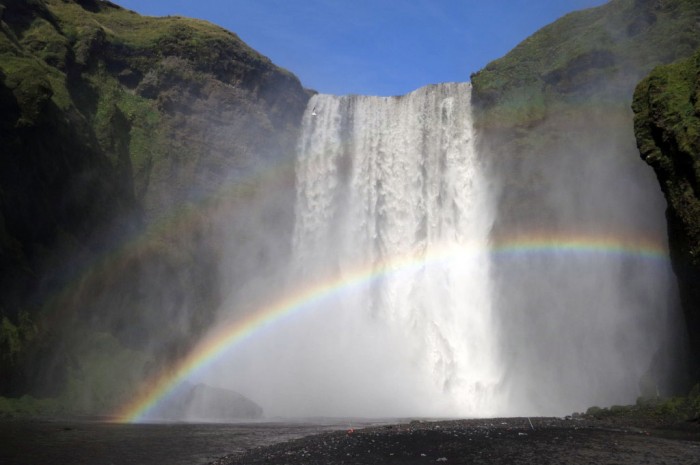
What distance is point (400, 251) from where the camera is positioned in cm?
4681

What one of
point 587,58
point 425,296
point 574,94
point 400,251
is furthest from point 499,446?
point 587,58

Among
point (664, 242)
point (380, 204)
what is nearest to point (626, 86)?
point (664, 242)

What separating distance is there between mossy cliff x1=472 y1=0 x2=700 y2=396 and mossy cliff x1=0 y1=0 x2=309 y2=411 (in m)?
19.7

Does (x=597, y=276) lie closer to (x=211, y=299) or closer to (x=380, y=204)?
(x=380, y=204)

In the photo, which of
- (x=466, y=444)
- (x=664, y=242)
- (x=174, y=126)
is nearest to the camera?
(x=466, y=444)

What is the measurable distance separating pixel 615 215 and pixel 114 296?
3299 centimetres

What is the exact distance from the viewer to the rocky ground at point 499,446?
1452 centimetres

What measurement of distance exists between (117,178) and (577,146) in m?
31.8

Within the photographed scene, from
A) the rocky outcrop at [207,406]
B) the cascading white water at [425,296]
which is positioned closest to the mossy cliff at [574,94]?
the cascading white water at [425,296]

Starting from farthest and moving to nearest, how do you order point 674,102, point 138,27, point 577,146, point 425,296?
point 138,27
point 425,296
point 577,146
point 674,102

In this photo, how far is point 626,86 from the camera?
3847cm

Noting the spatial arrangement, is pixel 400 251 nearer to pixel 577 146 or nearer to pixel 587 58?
pixel 577 146

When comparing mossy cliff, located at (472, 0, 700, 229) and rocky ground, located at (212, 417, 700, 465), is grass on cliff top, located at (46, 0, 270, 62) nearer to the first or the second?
mossy cliff, located at (472, 0, 700, 229)

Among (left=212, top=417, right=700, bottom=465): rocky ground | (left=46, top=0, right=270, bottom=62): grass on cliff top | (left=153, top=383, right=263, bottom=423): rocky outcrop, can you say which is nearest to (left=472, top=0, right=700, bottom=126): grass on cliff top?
(left=46, top=0, right=270, bottom=62): grass on cliff top
